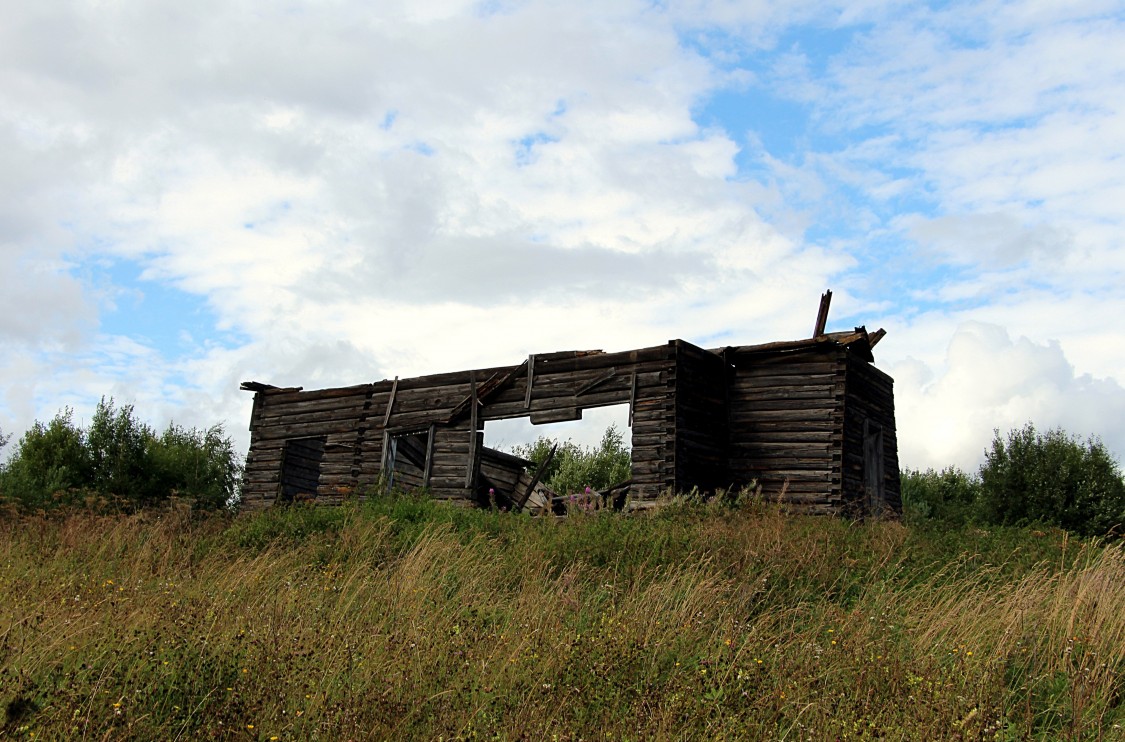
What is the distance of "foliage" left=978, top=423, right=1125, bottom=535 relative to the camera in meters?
27.1

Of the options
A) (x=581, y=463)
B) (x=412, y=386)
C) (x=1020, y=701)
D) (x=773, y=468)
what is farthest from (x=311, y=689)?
(x=581, y=463)

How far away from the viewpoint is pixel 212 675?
561cm

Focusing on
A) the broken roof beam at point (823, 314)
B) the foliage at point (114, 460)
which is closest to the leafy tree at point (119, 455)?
the foliage at point (114, 460)

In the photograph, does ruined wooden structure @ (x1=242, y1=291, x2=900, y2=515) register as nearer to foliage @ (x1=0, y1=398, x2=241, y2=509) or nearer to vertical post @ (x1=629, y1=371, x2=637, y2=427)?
vertical post @ (x1=629, y1=371, x2=637, y2=427)

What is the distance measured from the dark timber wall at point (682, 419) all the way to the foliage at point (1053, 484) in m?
10.7

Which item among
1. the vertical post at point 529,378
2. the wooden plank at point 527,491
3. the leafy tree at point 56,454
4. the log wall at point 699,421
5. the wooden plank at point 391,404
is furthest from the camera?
the leafy tree at point 56,454

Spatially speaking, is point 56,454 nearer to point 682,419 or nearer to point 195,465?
point 195,465

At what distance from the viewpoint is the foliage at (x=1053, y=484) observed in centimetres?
2711

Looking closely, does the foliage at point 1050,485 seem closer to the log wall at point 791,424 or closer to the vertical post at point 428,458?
the log wall at point 791,424

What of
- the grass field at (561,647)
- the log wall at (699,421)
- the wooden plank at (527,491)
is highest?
the log wall at (699,421)

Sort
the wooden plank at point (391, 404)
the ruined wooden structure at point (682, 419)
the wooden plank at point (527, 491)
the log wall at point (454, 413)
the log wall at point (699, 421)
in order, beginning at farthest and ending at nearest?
the wooden plank at point (391, 404)
the wooden plank at point (527, 491)
the log wall at point (454, 413)
the ruined wooden structure at point (682, 419)
the log wall at point (699, 421)

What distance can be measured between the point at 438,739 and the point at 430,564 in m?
4.82

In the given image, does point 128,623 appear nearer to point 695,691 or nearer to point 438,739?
point 438,739

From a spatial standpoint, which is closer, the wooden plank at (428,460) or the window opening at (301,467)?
the wooden plank at (428,460)
